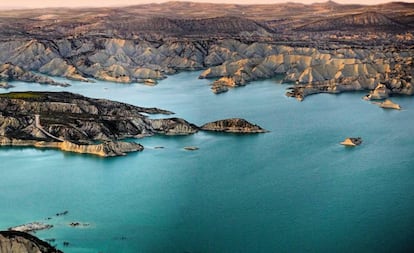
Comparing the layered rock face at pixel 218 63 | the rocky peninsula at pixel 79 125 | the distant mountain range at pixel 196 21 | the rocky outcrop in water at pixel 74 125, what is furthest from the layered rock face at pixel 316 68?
the distant mountain range at pixel 196 21

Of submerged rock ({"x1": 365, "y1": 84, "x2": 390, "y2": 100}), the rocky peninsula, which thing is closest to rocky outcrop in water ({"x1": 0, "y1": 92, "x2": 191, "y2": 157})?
the rocky peninsula

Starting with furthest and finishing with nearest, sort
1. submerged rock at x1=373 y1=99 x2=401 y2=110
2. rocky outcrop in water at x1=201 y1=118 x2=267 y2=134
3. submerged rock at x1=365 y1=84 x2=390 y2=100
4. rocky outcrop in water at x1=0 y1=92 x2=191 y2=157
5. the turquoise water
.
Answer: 1. submerged rock at x1=365 y1=84 x2=390 y2=100
2. submerged rock at x1=373 y1=99 x2=401 y2=110
3. rocky outcrop in water at x1=201 y1=118 x2=267 y2=134
4. rocky outcrop in water at x1=0 y1=92 x2=191 y2=157
5. the turquoise water

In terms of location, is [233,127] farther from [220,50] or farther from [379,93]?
[220,50]

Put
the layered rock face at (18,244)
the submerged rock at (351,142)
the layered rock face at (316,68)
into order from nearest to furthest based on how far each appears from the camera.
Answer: the layered rock face at (18,244) → the submerged rock at (351,142) → the layered rock face at (316,68)

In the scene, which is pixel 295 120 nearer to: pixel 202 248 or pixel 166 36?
pixel 202 248

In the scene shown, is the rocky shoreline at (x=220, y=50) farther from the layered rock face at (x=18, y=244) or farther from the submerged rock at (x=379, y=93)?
the layered rock face at (x=18, y=244)

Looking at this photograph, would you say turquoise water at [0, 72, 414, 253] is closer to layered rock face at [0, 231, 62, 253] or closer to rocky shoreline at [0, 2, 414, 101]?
layered rock face at [0, 231, 62, 253]

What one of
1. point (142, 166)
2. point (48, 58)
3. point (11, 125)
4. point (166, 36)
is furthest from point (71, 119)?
point (166, 36)
